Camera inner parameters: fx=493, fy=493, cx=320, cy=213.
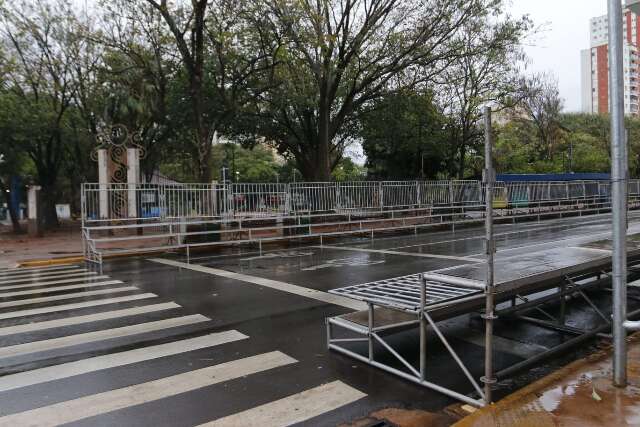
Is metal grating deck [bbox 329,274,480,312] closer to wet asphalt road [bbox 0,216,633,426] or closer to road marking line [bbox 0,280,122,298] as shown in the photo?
wet asphalt road [bbox 0,216,633,426]

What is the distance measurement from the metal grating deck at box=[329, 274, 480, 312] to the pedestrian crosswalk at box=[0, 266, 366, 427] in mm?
911

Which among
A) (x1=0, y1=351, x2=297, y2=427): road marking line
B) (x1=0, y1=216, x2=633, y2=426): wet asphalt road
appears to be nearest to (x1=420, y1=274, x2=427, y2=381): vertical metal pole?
(x1=0, y1=216, x2=633, y2=426): wet asphalt road

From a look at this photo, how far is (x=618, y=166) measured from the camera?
408 centimetres

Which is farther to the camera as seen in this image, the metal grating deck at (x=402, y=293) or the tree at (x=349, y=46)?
the tree at (x=349, y=46)

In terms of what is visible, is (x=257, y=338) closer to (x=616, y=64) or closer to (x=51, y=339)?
(x=51, y=339)

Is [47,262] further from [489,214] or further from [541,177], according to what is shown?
[541,177]

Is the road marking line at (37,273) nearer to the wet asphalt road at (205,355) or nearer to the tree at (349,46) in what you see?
the wet asphalt road at (205,355)

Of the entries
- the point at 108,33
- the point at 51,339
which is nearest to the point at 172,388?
the point at 51,339

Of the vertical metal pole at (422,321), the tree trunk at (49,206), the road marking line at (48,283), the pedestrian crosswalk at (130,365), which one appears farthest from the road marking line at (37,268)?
the tree trunk at (49,206)

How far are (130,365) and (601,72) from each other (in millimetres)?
115415

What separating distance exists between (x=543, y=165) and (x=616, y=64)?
1840 inches

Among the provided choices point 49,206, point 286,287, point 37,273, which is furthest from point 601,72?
point 37,273

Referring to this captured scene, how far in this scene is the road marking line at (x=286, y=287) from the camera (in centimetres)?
811

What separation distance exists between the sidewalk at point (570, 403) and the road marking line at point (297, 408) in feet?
3.74
